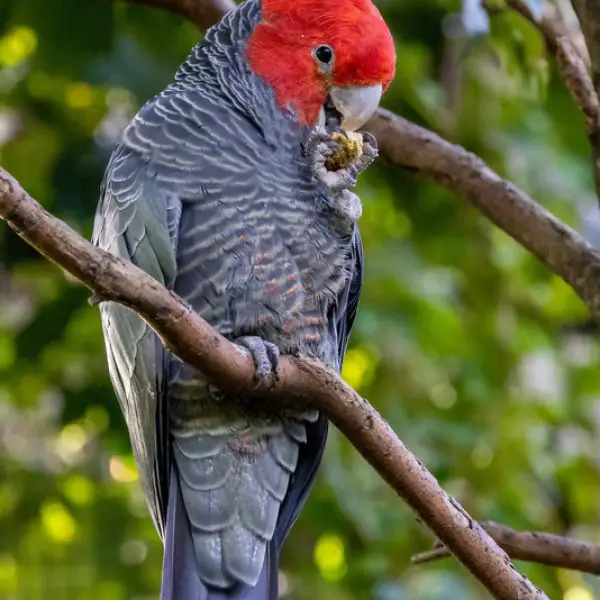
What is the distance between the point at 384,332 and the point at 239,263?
3.13ft

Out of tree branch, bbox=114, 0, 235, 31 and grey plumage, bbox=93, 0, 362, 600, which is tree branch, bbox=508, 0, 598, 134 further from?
tree branch, bbox=114, 0, 235, 31

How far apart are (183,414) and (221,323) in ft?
0.53

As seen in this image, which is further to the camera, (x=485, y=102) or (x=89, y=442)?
(x=89, y=442)

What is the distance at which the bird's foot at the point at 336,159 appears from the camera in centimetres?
151

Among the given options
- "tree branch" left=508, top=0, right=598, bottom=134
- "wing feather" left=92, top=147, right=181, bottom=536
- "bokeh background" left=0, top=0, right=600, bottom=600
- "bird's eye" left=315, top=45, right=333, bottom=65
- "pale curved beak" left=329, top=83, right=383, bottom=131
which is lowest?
"bokeh background" left=0, top=0, right=600, bottom=600

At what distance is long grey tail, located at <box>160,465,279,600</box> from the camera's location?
1357 millimetres

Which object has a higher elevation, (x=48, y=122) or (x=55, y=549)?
(x=48, y=122)

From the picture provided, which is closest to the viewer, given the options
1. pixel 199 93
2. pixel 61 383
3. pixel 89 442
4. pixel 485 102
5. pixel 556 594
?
pixel 199 93

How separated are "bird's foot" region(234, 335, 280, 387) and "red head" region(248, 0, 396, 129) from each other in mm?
472

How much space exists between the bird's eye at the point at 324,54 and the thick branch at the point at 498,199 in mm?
199

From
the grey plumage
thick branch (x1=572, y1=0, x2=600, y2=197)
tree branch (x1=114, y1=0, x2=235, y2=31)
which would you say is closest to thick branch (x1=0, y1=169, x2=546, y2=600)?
the grey plumage

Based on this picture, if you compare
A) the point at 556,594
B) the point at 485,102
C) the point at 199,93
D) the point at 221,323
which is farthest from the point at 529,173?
the point at 221,323

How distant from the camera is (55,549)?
2.34 meters

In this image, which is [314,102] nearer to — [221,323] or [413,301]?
[221,323]
